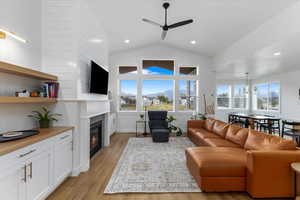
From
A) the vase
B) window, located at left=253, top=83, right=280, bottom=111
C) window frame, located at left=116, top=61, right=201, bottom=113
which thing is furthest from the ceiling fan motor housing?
window, located at left=253, top=83, right=280, bottom=111

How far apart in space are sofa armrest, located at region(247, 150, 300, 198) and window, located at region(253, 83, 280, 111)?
21.7 feet

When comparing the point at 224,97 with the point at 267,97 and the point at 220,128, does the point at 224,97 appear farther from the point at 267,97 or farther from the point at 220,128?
the point at 220,128

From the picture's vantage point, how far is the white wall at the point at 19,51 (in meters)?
2.19

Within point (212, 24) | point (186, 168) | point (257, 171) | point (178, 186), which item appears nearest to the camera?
A: point (257, 171)

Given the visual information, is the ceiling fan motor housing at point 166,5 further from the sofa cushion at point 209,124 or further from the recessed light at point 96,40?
the sofa cushion at point 209,124

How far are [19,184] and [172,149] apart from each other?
11.4 ft

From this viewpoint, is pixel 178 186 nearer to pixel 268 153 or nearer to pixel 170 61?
pixel 268 153

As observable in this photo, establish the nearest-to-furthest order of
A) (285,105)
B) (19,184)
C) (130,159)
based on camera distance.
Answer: (19,184) → (130,159) → (285,105)

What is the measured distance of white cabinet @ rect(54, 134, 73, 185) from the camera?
241 centimetres

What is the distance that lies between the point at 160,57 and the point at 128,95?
2.19 metres

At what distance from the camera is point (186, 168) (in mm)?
3221

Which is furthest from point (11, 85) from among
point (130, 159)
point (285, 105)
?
point (285, 105)

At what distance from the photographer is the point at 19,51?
246 centimetres

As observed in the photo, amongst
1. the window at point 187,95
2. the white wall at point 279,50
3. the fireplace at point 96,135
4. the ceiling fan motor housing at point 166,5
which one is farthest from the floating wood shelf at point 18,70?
the window at point 187,95
